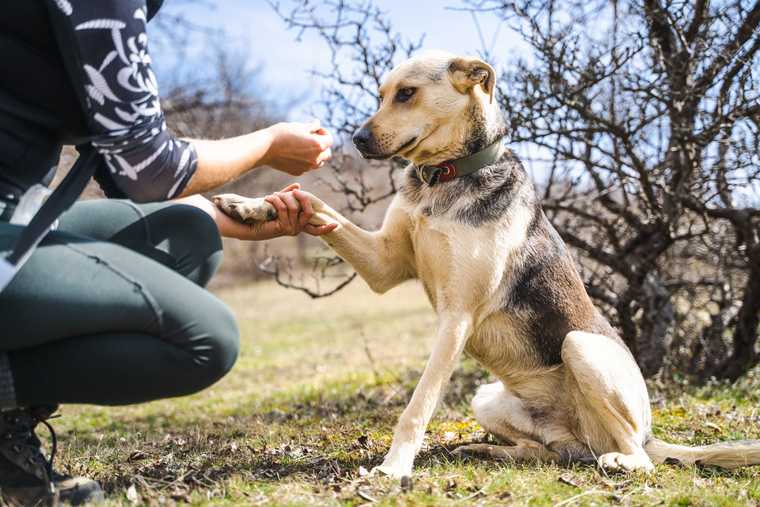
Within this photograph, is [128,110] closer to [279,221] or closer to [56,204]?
[56,204]

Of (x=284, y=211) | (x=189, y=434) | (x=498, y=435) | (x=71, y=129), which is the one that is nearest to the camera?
(x=71, y=129)

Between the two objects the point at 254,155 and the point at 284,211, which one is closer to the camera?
the point at 254,155

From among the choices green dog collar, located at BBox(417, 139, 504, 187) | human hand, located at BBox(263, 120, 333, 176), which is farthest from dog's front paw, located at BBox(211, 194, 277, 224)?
green dog collar, located at BBox(417, 139, 504, 187)

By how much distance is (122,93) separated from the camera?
2.30m

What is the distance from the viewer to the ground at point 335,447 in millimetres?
2877

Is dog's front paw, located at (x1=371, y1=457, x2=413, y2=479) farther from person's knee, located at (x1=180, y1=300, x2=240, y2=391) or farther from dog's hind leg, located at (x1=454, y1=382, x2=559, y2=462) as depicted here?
person's knee, located at (x1=180, y1=300, x2=240, y2=391)

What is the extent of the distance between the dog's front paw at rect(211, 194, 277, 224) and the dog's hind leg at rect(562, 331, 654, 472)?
1573 mm

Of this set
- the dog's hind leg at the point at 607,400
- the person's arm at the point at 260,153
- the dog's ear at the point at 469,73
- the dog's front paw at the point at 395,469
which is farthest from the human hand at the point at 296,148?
the dog's hind leg at the point at 607,400

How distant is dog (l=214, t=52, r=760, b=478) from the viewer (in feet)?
11.4

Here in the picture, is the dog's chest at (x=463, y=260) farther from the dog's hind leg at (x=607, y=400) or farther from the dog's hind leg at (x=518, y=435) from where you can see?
the dog's hind leg at (x=518, y=435)

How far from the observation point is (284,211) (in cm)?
351

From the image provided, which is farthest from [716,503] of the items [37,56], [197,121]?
[197,121]

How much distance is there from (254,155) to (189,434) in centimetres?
249

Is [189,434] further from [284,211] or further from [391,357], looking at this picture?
[391,357]
